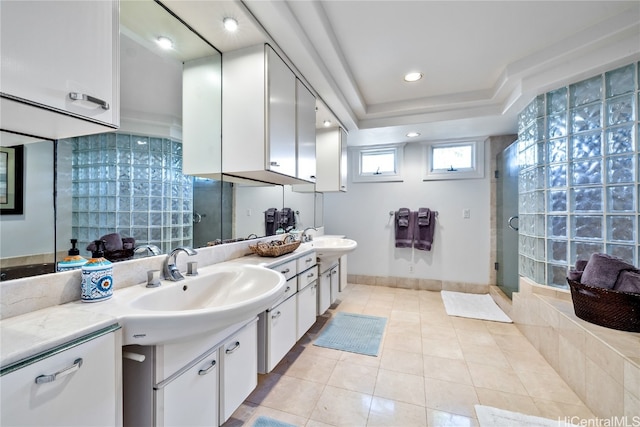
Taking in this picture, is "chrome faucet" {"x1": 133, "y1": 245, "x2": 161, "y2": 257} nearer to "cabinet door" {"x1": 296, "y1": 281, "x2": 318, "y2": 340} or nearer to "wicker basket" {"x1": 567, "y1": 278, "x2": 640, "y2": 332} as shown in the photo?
"cabinet door" {"x1": 296, "y1": 281, "x2": 318, "y2": 340}

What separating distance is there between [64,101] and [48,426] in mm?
857

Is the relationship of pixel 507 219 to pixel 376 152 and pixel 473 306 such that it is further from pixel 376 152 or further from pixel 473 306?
pixel 376 152

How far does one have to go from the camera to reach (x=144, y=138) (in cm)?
131

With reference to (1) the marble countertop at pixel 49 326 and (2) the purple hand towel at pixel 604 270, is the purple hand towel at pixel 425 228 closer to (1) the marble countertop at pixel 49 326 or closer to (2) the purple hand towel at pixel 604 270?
(2) the purple hand towel at pixel 604 270

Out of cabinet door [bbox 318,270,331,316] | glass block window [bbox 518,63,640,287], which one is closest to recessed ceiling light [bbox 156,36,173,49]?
cabinet door [bbox 318,270,331,316]

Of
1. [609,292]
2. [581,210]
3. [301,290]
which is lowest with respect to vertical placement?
[301,290]

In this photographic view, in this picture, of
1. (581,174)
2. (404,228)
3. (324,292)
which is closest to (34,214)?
(324,292)

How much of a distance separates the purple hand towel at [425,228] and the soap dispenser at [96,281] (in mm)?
3453

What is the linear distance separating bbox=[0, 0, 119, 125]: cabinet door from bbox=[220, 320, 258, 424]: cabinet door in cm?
106

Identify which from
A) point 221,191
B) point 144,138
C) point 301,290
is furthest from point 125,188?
point 301,290

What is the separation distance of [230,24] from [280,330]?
186cm

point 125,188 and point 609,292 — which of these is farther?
point 609,292

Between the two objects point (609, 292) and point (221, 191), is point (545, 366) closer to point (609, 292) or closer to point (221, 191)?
point (609, 292)

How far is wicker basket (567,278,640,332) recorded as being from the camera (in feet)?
4.85
